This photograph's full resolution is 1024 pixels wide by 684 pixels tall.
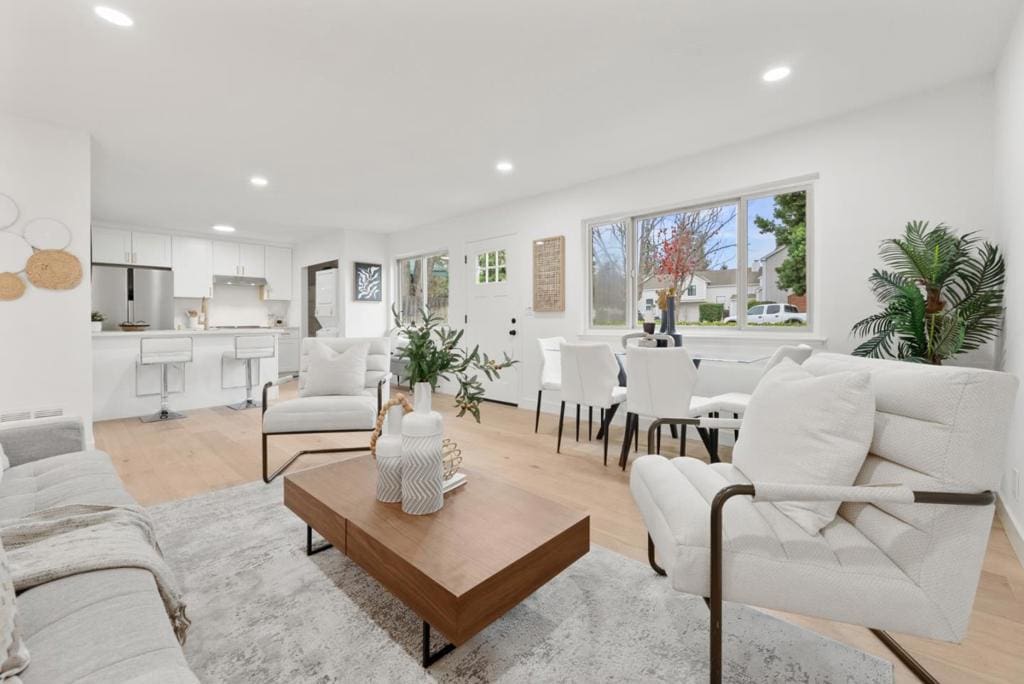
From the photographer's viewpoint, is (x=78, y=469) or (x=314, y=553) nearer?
(x=78, y=469)

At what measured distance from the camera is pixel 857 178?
3.07 metres

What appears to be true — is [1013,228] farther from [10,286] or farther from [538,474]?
[10,286]

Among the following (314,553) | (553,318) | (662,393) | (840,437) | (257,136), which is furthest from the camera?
(553,318)

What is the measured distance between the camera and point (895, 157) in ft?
9.61

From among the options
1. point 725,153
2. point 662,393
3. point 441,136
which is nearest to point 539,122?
point 441,136

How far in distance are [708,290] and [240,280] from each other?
7.23 metres

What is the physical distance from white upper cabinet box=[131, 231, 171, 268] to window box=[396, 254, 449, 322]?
11.0 ft

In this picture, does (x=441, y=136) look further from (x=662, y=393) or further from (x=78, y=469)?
(x=78, y=469)

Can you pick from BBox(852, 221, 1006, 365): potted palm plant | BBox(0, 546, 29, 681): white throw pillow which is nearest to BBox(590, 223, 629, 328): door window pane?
BBox(852, 221, 1006, 365): potted palm plant

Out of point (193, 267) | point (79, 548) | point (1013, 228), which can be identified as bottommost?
point (79, 548)

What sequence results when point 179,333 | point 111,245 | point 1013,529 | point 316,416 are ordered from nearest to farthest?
point 1013,529
point 316,416
point 179,333
point 111,245

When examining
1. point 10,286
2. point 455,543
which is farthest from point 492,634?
point 10,286

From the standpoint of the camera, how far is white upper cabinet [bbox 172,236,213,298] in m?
6.77

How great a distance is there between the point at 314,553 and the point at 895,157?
Answer: 410 centimetres
